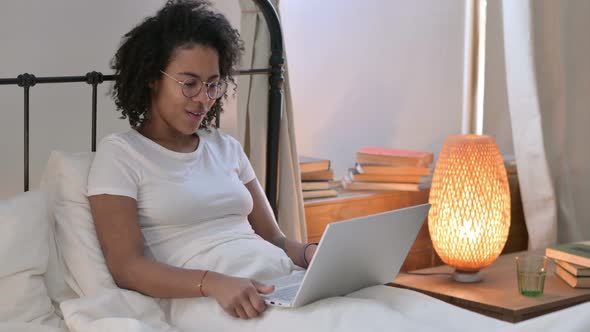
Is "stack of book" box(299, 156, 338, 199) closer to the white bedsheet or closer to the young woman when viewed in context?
the young woman

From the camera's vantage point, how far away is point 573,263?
2.79 m

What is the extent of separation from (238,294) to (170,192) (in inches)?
13.0

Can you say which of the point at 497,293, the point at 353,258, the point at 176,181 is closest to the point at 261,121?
the point at 176,181

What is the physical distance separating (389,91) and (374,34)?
24 cm

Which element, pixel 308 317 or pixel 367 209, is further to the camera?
pixel 367 209

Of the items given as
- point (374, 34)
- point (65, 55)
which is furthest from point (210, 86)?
point (374, 34)

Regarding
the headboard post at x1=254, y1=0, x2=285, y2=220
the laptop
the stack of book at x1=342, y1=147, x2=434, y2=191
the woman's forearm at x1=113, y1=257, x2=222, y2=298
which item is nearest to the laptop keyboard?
the laptop

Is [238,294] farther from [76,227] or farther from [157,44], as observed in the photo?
[157,44]

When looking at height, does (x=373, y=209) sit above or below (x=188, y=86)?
below

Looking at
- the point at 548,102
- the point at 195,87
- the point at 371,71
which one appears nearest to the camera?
the point at 195,87

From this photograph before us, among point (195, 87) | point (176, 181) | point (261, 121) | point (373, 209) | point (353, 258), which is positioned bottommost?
point (373, 209)

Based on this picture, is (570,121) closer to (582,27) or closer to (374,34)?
(582,27)

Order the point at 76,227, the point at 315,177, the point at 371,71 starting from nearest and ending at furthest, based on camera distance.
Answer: the point at 76,227
the point at 315,177
the point at 371,71

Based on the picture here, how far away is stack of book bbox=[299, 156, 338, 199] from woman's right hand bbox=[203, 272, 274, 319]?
1115mm
